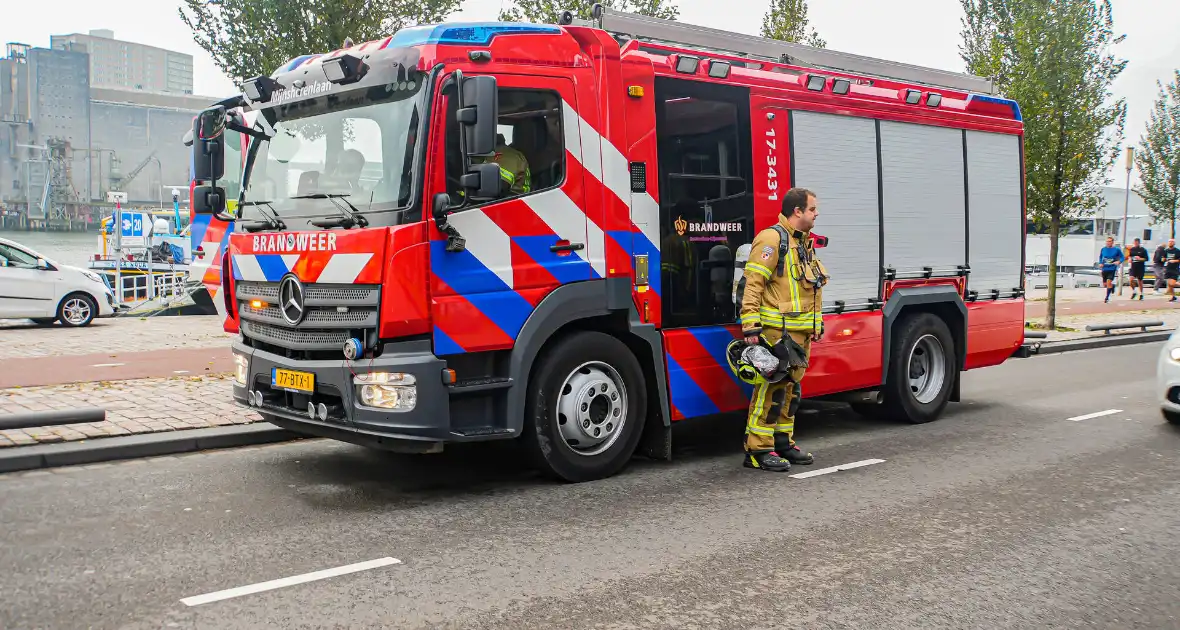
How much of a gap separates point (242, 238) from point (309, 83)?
44.9 inches

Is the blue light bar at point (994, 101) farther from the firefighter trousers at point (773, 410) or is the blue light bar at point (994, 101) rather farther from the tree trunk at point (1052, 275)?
the tree trunk at point (1052, 275)

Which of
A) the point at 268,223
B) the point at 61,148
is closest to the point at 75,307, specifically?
the point at 268,223

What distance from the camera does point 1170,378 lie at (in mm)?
8859

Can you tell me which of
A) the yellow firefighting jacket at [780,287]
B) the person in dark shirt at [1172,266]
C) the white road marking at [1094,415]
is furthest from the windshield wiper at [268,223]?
the person in dark shirt at [1172,266]

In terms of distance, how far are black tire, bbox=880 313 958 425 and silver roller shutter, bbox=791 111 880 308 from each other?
62 cm

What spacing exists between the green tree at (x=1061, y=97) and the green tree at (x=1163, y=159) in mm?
22396

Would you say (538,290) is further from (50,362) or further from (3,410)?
(50,362)

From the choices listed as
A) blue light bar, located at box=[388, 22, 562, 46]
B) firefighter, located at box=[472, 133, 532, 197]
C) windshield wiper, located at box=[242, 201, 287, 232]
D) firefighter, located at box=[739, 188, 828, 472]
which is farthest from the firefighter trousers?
windshield wiper, located at box=[242, 201, 287, 232]

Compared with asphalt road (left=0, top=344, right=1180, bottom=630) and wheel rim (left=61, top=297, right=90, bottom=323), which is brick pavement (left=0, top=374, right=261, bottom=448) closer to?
asphalt road (left=0, top=344, right=1180, bottom=630)

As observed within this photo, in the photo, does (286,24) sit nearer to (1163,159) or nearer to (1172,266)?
(1172,266)

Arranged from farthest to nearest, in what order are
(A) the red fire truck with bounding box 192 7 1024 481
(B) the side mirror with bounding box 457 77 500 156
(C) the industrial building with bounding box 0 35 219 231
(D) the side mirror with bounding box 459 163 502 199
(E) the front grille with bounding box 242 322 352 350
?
(C) the industrial building with bounding box 0 35 219 231 → (E) the front grille with bounding box 242 322 352 350 → (A) the red fire truck with bounding box 192 7 1024 481 → (D) the side mirror with bounding box 459 163 502 199 → (B) the side mirror with bounding box 457 77 500 156

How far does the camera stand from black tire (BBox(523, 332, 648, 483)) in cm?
626

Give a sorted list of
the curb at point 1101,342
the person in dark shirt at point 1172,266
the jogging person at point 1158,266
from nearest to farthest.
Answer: the curb at point 1101,342 < the person in dark shirt at point 1172,266 < the jogging person at point 1158,266

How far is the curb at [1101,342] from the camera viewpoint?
633 inches
